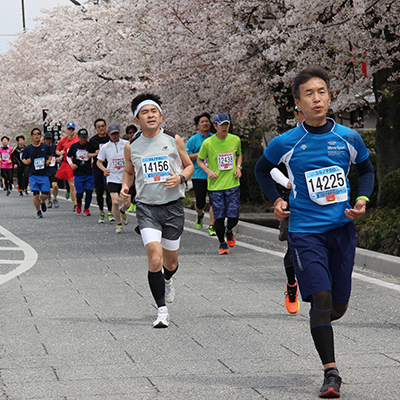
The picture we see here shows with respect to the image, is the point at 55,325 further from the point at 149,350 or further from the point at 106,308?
the point at 149,350

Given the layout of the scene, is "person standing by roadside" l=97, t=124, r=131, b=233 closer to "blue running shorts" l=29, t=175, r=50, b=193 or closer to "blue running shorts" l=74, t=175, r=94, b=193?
"blue running shorts" l=74, t=175, r=94, b=193

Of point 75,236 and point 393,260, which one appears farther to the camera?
point 75,236

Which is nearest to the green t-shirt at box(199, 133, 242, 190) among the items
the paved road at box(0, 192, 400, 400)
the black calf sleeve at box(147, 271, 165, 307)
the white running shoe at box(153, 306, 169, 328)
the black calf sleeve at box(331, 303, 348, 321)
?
the paved road at box(0, 192, 400, 400)

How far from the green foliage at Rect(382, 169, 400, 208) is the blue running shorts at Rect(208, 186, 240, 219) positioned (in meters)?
3.00

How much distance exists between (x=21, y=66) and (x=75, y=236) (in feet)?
115

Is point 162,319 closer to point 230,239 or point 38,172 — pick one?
point 230,239

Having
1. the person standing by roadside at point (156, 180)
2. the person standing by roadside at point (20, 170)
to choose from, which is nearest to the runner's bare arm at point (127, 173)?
the person standing by roadside at point (156, 180)

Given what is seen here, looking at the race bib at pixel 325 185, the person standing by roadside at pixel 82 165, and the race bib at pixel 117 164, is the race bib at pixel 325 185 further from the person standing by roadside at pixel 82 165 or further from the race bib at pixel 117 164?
the person standing by roadside at pixel 82 165

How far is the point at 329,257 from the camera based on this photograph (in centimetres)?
448

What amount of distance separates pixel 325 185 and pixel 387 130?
34.0ft

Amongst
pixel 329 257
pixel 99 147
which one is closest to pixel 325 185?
pixel 329 257

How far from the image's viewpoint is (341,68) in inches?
537

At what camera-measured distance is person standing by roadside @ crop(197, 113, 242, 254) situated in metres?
10.2

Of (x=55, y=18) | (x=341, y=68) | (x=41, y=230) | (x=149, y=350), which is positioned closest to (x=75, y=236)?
(x=41, y=230)
